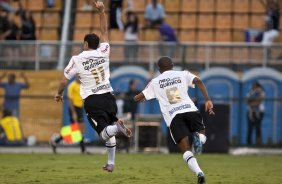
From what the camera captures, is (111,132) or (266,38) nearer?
(111,132)

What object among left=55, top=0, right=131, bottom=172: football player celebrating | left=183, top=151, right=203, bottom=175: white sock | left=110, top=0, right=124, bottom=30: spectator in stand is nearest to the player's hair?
left=110, top=0, right=124, bottom=30: spectator in stand

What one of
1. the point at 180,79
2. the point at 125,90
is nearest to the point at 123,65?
the point at 125,90

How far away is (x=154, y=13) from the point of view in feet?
95.2

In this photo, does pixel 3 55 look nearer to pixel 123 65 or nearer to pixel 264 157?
pixel 123 65

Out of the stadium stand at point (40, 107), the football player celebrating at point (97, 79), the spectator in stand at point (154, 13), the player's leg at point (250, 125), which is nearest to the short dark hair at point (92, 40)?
the football player celebrating at point (97, 79)

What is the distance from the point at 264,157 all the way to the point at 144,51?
18.2 feet

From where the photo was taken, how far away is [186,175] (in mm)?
15812

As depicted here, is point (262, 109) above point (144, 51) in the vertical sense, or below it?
below

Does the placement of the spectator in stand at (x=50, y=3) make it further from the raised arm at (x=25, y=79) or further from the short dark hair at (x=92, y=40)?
the short dark hair at (x=92, y=40)

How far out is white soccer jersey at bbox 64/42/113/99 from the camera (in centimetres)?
1502

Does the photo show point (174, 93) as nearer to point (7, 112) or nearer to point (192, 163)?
point (192, 163)

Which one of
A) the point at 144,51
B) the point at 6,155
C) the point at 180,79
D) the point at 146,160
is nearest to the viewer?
the point at 180,79

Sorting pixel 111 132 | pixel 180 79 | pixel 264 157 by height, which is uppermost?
pixel 180 79

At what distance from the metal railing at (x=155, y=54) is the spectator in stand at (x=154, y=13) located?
300 centimetres
